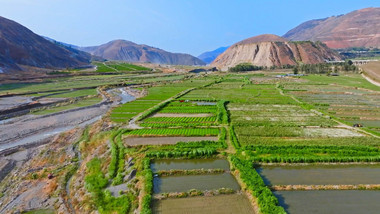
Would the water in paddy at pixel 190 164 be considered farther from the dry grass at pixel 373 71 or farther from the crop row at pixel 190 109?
the dry grass at pixel 373 71

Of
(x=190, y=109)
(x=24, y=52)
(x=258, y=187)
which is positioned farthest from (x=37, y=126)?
(x=24, y=52)

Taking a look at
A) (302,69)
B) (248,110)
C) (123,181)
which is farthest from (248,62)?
(123,181)

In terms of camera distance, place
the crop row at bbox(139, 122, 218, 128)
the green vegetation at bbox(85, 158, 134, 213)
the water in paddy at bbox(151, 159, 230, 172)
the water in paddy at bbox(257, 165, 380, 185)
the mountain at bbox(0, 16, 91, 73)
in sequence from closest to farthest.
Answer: the green vegetation at bbox(85, 158, 134, 213), the water in paddy at bbox(257, 165, 380, 185), the water in paddy at bbox(151, 159, 230, 172), the crop row at bbox(139, 122, 218, 128), the mountain at bbox(0, 16, 91, 73)

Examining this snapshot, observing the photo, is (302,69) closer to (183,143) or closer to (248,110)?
(248,110)

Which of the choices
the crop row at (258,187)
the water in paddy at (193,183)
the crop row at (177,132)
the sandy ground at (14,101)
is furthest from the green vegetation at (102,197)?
the sandy ground at (14,101)

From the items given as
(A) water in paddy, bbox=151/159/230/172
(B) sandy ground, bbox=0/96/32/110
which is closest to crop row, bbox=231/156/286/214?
(A) water in paddy, bbox=151/159/230/172

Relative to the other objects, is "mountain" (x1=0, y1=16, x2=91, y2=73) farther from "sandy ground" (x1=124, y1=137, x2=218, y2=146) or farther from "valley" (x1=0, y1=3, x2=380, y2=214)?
"sandy ground" (x1=124, y1=137, x2=218, y2=146)
